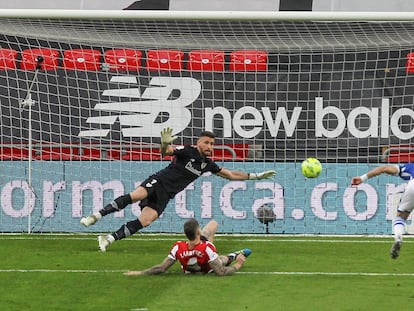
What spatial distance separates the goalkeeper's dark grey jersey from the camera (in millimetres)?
17719

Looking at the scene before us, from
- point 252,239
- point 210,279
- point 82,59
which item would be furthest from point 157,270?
point 82,59

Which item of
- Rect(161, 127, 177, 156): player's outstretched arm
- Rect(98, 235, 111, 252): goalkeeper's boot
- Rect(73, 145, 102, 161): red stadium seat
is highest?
Rect(161, 127, 177, 156): player's outstretched arm

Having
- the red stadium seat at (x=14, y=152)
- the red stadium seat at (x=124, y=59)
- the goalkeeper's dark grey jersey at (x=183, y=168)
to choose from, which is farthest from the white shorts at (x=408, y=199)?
the red stadium seat at (x=14, y=152)

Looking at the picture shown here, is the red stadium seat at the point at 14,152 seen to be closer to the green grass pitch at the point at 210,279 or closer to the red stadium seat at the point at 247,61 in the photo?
the green grass pitch at the point at 210,279

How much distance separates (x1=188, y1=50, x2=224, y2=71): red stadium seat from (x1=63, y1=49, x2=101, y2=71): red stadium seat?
70.2 inches

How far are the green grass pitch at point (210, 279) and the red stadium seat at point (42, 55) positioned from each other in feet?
12.4

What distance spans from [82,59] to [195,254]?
8551 mm

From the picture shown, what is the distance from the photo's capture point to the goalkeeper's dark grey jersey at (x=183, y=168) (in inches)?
698

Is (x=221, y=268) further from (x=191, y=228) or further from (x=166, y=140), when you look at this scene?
(x=166, y=140)

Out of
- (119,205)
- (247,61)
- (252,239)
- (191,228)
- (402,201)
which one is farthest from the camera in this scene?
(247,61)

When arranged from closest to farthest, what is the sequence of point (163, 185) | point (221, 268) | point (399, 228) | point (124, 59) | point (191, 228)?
1. point (191, 228)
2. point (221, 268)
3. point (399, 228)
4. point (163, 185)
5. point (124, 59)

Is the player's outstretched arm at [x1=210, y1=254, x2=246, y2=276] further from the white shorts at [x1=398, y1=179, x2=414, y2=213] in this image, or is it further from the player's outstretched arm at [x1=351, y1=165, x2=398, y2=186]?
the white shorts at [x1=398, y1=179, x2=414, y2=213]

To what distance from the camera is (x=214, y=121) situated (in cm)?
2195

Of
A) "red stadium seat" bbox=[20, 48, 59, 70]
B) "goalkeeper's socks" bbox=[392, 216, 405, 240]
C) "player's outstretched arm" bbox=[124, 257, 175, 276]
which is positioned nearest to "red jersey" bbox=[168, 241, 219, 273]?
"player's outstretched arm" bbox=[124, 257, 175, 276]
